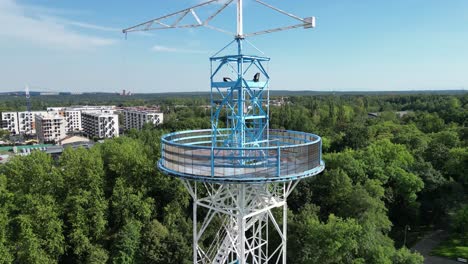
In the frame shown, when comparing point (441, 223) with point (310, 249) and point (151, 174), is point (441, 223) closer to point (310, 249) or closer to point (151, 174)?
point (310, 249)

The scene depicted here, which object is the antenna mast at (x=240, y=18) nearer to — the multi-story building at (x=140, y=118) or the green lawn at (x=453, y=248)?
the green lawn at (x=453, y=248)

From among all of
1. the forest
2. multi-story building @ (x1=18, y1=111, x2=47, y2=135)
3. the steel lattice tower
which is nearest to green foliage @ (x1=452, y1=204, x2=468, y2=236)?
the forest

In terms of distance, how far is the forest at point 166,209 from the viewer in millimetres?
28219

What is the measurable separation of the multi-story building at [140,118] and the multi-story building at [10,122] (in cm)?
3973

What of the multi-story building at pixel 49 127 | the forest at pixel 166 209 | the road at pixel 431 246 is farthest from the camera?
the multi-story building at pixel 49 127

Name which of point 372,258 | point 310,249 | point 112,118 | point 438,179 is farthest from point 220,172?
point 112,118

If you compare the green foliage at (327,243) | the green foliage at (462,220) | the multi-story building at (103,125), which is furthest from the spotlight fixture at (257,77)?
the multi-story building at (103,125)

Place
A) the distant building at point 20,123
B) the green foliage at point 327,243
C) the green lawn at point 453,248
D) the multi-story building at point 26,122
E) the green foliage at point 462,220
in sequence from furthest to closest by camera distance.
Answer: the multi-story building at point 26,122 → the distant building at point 20,123 → the green foliage at point 462,220 → the green lawn at point 453,248 → the green foliage at point 327,243

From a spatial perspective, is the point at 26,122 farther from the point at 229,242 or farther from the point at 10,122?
the point at 229,242

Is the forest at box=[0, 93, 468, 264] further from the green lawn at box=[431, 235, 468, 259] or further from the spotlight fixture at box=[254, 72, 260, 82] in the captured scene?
the spotlight fixture at box=[254, 72, 260, 82]

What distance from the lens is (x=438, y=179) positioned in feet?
138

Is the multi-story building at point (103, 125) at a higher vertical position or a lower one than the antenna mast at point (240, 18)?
lower

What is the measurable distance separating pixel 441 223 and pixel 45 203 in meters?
40.2

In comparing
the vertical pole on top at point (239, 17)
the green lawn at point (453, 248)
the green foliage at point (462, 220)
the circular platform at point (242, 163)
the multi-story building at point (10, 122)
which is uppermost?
the vertical pole on top at point (239, 17)
